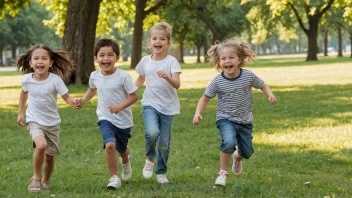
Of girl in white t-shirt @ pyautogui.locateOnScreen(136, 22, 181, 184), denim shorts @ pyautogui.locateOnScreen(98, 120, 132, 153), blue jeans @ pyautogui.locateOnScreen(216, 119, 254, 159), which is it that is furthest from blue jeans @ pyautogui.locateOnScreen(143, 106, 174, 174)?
blue jeans @ pyautogui.locateOnScreen(216, 119, 254, 159)

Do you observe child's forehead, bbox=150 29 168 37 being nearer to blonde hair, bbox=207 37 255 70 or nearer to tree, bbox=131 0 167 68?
blonde hair, bbox=207 37 255 70

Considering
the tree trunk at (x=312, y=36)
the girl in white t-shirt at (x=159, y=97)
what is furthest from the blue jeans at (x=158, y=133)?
the tree trunk at (x=312, y=36)

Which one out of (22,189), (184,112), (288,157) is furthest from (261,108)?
(22,189)

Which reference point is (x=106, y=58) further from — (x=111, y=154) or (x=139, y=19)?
(x=139, y=19)

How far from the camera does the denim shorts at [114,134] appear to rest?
279 inches

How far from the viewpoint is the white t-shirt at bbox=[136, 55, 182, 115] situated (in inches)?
295

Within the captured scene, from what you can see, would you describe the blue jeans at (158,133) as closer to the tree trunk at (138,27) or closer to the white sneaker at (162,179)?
the white sneaker at (162,179)

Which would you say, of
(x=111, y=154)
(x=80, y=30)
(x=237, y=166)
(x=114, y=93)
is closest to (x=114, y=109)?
(x=114, y=93)

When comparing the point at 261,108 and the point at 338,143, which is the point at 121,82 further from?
the point at 261,108

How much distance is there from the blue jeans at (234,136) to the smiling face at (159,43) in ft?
3.43

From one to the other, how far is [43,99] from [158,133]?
4.42 feet

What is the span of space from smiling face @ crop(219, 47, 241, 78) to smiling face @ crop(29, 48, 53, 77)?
6.41ft

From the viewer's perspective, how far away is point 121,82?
7.26 metres

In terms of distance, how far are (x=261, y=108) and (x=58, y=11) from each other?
2021 cm
